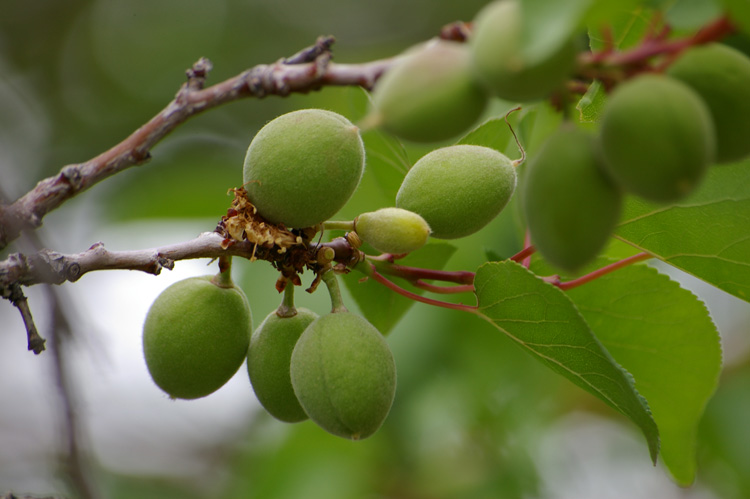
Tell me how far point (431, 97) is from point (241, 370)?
4.87 ft

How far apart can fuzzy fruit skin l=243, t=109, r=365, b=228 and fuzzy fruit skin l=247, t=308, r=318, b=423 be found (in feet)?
0.85

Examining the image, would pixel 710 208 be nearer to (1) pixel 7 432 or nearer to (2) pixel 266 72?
(2) pixel 266 72

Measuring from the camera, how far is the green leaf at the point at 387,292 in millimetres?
1835

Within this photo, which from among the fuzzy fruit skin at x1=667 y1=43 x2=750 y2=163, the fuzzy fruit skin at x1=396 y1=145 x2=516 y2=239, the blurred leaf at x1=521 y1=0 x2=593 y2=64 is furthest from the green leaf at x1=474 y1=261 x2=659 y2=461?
the blurred leaf at x1=521 y1=0 x2=593 y2=64

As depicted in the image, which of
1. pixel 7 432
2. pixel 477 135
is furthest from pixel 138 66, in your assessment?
pixel 477 135

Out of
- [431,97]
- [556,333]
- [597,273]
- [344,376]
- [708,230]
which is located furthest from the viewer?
[597,273]

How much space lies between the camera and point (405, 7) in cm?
781

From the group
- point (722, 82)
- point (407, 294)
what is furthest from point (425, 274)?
point (722, 82)

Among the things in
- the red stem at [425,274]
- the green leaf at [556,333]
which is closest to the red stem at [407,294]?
the red stem at [425,274]

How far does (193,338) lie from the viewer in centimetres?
150

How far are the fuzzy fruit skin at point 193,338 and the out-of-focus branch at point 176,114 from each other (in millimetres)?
277

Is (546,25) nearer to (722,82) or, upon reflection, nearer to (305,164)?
(722,82)

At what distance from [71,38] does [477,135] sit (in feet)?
20.5

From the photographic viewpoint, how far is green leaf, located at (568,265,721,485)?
70.7 inches
